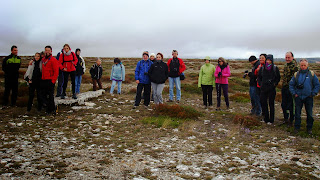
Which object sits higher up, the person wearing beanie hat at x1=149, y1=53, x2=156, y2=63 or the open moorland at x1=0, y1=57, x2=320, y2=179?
the person wearing beanie hat at x1=149, y1=53, x2=156, y2=63

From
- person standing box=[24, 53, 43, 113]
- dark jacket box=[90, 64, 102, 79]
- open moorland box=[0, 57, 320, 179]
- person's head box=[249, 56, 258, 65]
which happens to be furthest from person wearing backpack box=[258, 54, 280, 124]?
dark jacket box=[90, 64, 102, 79]

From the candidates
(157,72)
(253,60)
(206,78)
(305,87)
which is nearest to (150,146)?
(157,72)

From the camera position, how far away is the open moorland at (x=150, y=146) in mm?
4914

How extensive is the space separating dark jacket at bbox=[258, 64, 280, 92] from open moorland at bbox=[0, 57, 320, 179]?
1419 mm

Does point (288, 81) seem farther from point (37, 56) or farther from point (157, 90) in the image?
point (37, 56)

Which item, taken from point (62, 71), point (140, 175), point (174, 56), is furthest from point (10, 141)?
point (174, 56)

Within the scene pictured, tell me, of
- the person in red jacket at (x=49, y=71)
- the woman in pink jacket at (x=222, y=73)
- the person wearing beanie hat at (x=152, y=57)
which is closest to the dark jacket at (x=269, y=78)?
the woman in pink jacket at (x=222, y=73)

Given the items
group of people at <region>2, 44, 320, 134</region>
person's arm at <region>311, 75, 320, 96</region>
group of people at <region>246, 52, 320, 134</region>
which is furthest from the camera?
group of people at <region>2, 44, 320, 134</region>

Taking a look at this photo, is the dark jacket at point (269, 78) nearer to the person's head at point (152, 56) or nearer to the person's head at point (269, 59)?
the person's head at point (269, 59)

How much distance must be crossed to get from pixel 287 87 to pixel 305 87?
1109 mm

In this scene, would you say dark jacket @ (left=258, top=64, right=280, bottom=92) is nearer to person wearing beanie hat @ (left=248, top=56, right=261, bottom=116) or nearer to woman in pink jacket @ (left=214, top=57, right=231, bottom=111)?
person wearing beanie hat @ (left=248, top=56, right=261, bottom=116)

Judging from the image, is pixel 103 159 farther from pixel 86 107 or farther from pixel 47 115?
pixel 86 107

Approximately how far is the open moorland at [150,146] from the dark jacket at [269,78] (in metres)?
1.42

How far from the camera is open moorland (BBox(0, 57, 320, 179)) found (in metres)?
4.91
